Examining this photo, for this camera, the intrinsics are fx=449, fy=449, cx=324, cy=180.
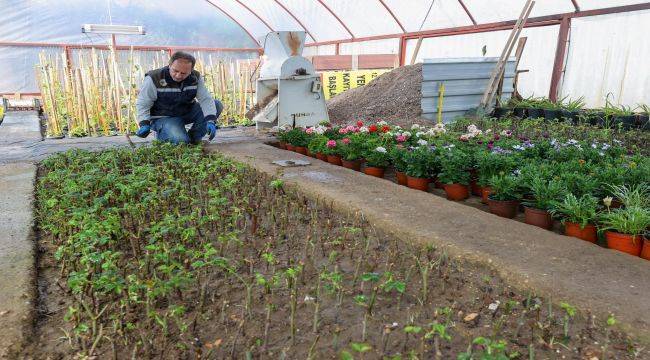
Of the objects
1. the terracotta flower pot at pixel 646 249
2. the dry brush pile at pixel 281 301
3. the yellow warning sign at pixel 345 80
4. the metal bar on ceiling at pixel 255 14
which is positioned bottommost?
the dry brush pile at pixel 281 301

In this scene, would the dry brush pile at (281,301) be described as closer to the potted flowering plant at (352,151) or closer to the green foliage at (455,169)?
the green foliage at (455,169)

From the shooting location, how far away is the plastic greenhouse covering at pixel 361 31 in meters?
8.16

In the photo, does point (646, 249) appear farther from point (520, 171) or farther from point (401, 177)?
point (401, 177)

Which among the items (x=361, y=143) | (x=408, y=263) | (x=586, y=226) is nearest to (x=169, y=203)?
(x=408, y=263)

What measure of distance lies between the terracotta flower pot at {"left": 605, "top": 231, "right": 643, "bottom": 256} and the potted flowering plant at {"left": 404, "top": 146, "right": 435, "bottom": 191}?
160 cm

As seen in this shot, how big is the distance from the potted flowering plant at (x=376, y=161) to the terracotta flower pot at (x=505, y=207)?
1372 millimetres

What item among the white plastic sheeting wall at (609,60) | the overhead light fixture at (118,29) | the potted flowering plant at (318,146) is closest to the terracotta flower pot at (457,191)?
the potted flowering plant at (318,146)

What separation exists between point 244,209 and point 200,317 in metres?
1.24

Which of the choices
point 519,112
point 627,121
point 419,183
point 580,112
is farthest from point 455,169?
point 519,112

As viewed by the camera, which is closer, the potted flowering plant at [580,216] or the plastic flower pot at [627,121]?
the potted flowering plant at [580,216]

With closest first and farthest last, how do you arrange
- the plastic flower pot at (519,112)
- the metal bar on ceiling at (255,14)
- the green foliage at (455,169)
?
the green foliage at (455,169) → the plastic flower pot at (519,112) → the metal bar on ceiling at (255,14)

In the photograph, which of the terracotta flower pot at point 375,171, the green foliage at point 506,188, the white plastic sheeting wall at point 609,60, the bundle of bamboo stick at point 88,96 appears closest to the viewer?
the green foliage at point 506,188

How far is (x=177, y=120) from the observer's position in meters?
5.91

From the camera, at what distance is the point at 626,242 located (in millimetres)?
2504
